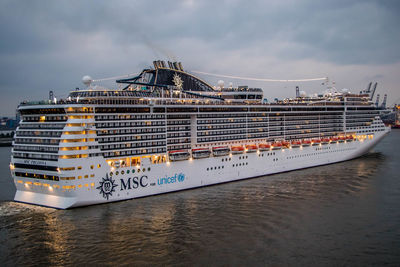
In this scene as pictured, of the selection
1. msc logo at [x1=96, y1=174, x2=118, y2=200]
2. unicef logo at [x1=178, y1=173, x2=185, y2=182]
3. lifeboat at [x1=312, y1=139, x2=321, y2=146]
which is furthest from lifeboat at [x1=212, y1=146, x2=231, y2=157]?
lifeboat at [x1=312, y1=139, x2=321, y2=146]

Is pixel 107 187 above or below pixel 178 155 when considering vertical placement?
below

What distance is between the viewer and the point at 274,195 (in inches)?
1302

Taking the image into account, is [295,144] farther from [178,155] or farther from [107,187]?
[107,187]

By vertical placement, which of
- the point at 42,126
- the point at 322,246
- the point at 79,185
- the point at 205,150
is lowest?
the point at 322,246

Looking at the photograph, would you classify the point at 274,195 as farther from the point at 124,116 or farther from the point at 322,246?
the point at 124,116

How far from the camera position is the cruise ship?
93.9ft

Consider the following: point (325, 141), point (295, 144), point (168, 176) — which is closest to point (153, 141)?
point (168, 176)

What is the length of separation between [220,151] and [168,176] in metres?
7.21

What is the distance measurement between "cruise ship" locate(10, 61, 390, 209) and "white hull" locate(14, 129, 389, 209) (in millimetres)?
91

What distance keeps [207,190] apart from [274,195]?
6.96m

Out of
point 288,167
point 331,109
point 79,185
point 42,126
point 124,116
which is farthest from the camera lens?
point 331,109

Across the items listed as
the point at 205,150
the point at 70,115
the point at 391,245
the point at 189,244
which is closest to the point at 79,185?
the point at 70,115

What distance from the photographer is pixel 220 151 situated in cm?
3731

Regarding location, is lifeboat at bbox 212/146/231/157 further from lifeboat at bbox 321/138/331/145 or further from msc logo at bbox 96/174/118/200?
lifeboat at bbox 321/138/331/145
